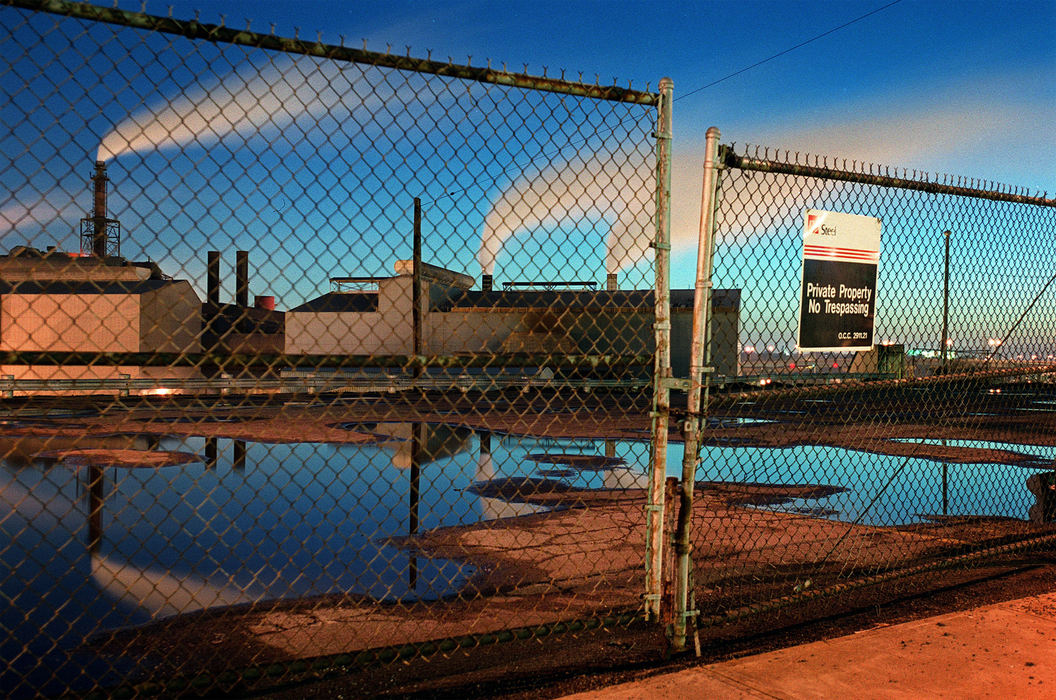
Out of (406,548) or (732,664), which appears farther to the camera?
(406,548)

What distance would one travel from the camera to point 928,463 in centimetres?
1370

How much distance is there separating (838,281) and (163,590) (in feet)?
17.8

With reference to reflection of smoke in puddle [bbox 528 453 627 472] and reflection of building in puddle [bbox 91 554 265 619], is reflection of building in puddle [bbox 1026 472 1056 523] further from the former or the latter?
reflection of building in puddle [bbox 91 554 265 619]

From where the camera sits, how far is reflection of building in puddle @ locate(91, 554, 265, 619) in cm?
612

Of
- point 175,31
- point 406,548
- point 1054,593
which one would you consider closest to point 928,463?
point 1054,593

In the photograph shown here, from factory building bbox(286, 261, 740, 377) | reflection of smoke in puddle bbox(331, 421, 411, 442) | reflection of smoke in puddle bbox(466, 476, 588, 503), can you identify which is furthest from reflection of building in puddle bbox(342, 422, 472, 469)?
factory building bbox(286, 261, 740, 377)

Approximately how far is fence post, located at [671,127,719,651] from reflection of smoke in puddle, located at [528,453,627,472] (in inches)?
339

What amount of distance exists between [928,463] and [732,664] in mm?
10821

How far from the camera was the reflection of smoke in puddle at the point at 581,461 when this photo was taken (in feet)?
44.1

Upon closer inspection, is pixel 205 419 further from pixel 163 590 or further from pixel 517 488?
pixel 163 590

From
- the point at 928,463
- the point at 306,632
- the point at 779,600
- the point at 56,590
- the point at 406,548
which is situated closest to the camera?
the point at 779,600

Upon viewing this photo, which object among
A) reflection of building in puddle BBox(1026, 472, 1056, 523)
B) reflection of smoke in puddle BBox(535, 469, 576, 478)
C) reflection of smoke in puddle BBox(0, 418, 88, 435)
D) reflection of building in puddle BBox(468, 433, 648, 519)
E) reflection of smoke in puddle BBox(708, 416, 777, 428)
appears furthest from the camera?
reflection of smoke in puddle BBox(708, 416, 777, 428)

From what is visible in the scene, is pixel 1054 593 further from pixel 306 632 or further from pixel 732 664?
pixel 306 632

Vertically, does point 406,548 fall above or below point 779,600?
below
